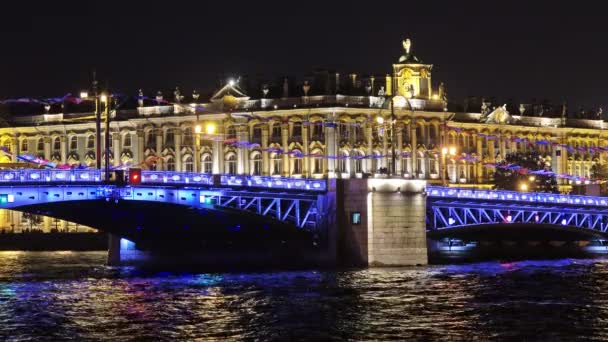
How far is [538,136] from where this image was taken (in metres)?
182

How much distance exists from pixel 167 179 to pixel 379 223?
44.4 feet

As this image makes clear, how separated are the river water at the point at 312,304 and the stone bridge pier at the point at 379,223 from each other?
207 cm

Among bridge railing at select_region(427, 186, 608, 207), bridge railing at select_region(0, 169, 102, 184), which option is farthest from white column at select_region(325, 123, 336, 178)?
bridge railing at select_region(0, 169, 102, 184)

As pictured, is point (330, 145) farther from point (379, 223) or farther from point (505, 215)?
point (379, 223)

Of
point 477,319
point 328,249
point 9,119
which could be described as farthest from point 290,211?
point 9,119

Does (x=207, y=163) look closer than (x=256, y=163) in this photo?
No

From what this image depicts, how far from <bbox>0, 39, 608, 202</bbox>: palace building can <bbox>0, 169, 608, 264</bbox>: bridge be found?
163ft

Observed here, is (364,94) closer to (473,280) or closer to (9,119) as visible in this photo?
(9,119)

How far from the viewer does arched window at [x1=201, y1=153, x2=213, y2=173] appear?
531 feet

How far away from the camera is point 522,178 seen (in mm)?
162125

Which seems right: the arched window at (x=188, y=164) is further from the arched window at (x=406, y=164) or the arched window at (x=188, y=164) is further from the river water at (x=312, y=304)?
the river water at (x=312, y=304)

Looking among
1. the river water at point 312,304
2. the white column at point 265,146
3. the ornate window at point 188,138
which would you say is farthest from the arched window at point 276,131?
the river water at point 312,304

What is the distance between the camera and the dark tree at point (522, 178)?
16100cm

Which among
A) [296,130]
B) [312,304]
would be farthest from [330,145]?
[312,304]
